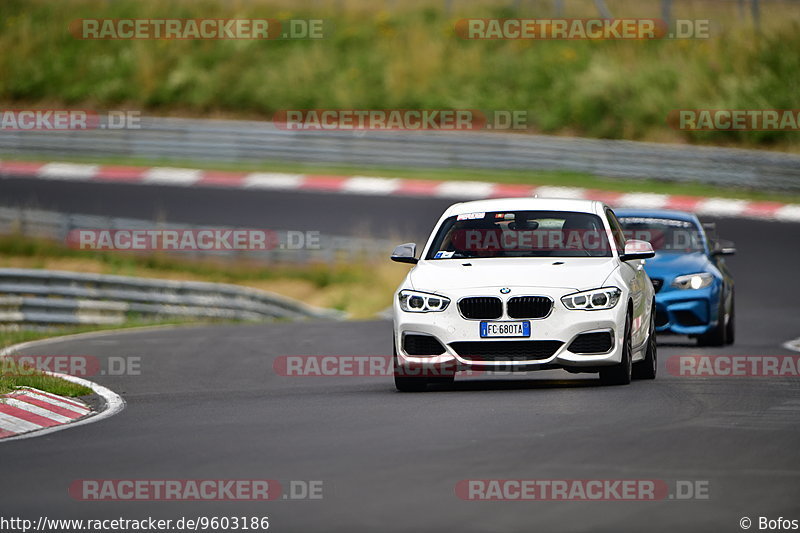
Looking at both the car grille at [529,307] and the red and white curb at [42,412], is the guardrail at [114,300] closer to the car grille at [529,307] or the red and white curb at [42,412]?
the red and white curb at [42,412]

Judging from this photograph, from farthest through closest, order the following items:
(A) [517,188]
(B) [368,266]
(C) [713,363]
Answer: (A) [517,188], (B) [368,266], (C) [713,363]

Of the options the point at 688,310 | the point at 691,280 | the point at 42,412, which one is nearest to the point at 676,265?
the point at 691,280

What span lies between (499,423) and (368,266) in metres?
17.8

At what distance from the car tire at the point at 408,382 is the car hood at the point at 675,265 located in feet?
17.0

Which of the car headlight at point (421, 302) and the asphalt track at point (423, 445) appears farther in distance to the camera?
the car headlight at point (421, 302)

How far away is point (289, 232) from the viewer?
96.5 ft

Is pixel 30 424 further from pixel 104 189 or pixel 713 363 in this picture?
pixel 104 189

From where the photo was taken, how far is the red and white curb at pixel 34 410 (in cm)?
1104

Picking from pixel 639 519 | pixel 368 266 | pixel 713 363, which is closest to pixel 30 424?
pixel 639 519

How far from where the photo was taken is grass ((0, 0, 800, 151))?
134 feet

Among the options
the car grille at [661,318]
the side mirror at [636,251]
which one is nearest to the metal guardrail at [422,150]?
the car grille at [661,318]

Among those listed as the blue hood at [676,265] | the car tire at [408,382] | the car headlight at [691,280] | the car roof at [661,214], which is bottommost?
the car tire at [408,382]

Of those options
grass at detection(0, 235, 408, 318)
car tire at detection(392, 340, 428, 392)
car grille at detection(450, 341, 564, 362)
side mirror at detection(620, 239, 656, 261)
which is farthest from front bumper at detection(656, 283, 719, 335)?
grass at detection(0, 235, 408, 318)

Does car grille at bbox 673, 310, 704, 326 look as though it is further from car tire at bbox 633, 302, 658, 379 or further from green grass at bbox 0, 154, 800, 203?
green grass at bbox 0, 154, 800, 203
